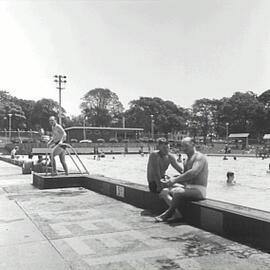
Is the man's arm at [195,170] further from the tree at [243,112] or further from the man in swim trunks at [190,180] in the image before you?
the tree at [243,112]

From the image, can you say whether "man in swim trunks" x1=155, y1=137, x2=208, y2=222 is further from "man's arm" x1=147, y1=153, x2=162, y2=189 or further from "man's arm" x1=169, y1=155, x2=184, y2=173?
"man's arm" x1=147, y1=153, x2=162, y2=189

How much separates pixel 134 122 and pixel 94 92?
13.5 m

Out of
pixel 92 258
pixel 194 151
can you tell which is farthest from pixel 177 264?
pixel 194 151

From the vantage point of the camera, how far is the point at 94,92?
341 feet

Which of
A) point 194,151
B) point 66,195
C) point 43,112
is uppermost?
point 43,112

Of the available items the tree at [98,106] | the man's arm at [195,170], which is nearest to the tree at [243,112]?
the tree at [98,106]

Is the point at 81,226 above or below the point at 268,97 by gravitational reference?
below

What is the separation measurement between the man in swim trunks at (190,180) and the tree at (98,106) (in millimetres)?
98140

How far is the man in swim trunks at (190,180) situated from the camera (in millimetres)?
5480

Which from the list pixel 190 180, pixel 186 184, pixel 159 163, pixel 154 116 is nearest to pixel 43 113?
pixel 154 116

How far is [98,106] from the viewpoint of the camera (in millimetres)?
104000

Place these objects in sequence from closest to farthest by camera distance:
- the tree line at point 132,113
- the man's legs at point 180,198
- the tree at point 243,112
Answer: the man's legs at point 180,198 < the tree at point 243,112 < the tree line at point 132,113

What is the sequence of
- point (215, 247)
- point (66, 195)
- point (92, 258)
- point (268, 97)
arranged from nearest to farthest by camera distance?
1. point (92, 258)
2. point (215, 247)
3. point (66, 195)
4. point (268, 97)

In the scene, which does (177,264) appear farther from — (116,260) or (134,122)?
(134,122)
